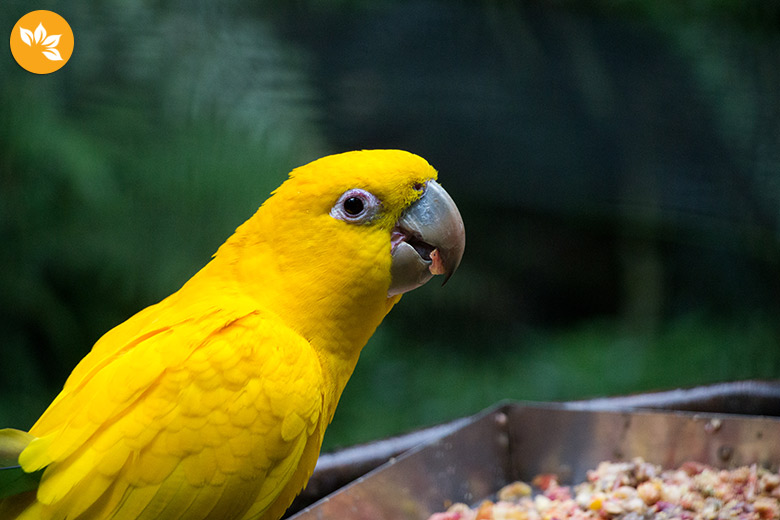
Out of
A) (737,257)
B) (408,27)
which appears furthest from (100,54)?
(737,257)

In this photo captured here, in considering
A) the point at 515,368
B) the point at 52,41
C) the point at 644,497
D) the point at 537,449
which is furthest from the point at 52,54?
the point at 515,368

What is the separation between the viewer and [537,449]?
3.50 ft

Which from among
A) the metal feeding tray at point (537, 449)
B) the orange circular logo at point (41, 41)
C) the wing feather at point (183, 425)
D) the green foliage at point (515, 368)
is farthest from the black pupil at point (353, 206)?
the green foliage at point (515, 368)

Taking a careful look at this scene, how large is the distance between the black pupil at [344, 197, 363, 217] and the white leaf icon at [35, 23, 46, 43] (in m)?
0.88

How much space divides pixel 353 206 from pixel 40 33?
3.00ft

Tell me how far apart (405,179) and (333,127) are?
97cm

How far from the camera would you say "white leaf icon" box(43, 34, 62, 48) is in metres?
1.31

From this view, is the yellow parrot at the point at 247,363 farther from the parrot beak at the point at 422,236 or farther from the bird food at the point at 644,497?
the bird food at the point at 644,497

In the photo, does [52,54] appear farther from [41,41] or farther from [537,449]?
[537,449]

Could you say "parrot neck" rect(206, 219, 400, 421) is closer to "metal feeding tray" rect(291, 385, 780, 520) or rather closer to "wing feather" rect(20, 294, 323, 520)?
"wing feather" rect(20, 294, 323, 520)

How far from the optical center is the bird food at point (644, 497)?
87 cm

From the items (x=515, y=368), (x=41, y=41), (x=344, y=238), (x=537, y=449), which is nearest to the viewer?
(x=344, y=238)

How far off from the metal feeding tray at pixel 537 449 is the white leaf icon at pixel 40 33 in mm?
969

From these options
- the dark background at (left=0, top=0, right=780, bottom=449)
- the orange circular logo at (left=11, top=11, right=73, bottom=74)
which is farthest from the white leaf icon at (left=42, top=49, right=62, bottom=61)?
the dark background at (left=0, top=0, right=780, bottom=449)
